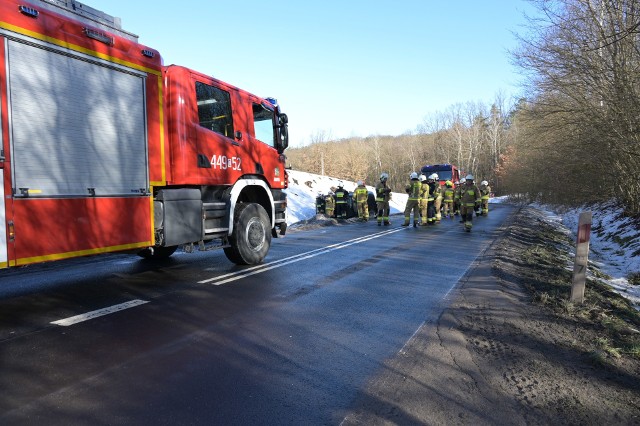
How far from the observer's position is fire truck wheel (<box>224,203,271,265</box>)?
7.24 m

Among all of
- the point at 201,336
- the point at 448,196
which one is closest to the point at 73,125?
the point at 201,336

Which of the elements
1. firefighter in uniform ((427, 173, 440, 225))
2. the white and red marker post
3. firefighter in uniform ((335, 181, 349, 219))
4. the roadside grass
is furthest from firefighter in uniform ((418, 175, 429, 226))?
the white and red marker post

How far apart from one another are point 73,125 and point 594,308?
6.24 metres

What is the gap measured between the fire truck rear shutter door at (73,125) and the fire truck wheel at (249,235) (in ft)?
6.31

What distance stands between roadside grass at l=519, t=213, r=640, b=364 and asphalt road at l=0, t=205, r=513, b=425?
4.03ft

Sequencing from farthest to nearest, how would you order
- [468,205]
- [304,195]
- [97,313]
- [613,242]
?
[304,195]
[468,205]
[613,242]
[97,313]

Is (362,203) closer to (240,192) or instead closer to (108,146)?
(240,192)

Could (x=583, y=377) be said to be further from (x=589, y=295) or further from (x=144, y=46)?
(x=144, y=46)

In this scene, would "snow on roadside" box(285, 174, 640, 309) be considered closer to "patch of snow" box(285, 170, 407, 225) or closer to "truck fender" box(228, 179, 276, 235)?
"patch of snow" box(285, 170, 407, 225)

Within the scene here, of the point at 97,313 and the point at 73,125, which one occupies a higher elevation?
the point at 73,125

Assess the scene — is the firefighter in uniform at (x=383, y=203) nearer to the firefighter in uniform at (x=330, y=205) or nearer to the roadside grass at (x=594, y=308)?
the firefighter in uniform at (x=330, y=205)

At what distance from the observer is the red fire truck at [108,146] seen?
4.25 metres

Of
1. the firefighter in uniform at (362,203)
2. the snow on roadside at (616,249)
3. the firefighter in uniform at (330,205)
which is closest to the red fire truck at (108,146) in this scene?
the snow on roadside at (616,249)

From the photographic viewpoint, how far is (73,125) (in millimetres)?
4812
